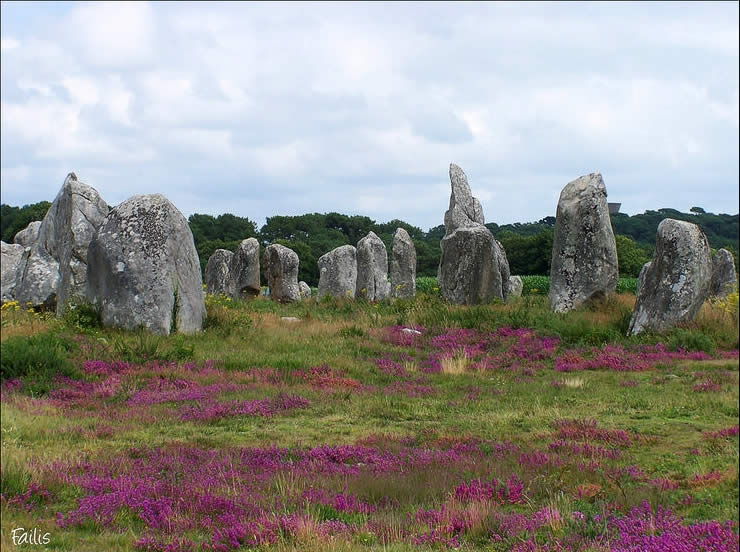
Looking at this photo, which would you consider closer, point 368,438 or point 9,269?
point 368,438

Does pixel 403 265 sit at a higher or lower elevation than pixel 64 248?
lower

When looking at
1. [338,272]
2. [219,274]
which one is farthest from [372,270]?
[219,274]

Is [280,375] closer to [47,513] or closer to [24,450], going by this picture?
[24,450]

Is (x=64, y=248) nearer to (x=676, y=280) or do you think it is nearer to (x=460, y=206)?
(x=676, y=280)

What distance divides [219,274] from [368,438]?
114 ft

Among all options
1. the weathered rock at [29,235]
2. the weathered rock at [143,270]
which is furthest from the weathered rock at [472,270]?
the weathered rock at [29,235]

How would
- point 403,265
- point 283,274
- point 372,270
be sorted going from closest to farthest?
point 403,265
point 372,270
point 283,274

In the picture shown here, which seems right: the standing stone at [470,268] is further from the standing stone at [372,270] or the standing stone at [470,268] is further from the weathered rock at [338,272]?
the weathered rock at [338,272]

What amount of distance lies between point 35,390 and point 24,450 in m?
4.19

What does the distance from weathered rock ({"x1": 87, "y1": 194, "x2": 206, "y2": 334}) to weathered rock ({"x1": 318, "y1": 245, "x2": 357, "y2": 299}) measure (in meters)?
21.8

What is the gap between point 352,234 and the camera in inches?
3910

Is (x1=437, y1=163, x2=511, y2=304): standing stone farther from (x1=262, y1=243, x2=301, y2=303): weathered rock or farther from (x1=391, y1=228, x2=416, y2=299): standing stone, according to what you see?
(x1=262, y1=243, x2=301, y2=303): weathered rock

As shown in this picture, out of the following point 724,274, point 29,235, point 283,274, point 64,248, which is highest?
point 29,235

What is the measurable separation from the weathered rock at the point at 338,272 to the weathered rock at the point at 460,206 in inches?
254
